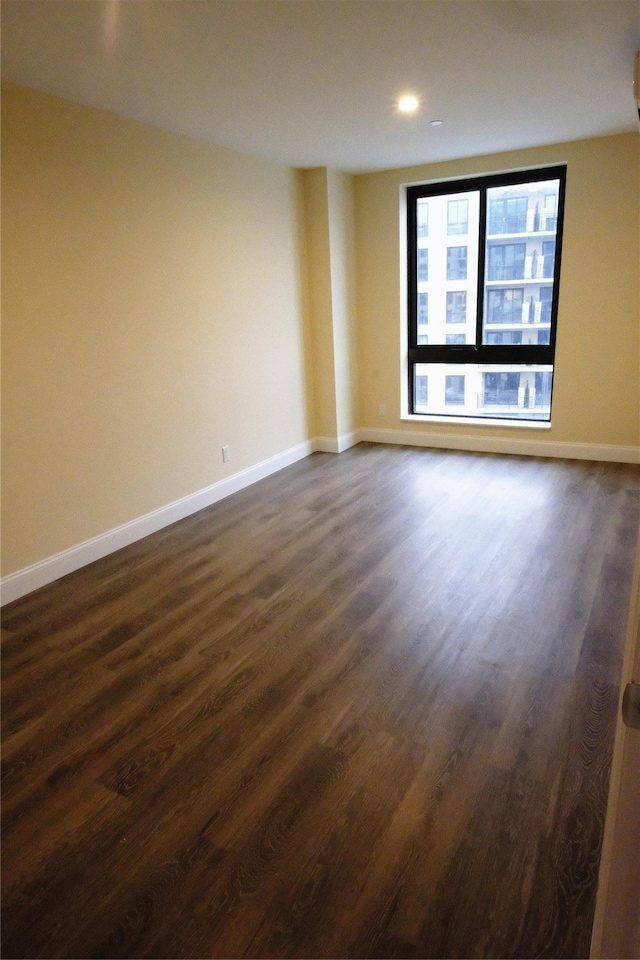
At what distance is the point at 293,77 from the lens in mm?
2916

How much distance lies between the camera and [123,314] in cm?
358

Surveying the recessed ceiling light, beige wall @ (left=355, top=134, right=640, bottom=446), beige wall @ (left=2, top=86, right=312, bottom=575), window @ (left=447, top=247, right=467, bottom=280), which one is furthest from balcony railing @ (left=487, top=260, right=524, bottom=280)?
the recessed ceiling light

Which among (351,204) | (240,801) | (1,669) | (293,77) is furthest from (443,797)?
(351,204)

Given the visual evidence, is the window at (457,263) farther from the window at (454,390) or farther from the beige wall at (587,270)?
the window at (454,390)

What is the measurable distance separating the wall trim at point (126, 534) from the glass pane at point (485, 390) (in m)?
1.67

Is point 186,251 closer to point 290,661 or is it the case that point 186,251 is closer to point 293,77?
point 293,77

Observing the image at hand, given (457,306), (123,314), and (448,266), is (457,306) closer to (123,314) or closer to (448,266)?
(448,266)

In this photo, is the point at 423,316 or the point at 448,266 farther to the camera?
the point at 423,316

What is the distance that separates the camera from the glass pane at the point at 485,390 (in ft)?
17.4

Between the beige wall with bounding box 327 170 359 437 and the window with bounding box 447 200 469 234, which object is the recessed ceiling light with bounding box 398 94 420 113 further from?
the window with bounding box 447 200 469 234

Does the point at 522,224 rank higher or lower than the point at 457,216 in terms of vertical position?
lower

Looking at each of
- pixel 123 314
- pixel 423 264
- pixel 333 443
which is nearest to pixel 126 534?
pixel 123 314

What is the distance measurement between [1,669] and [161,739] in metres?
0.95

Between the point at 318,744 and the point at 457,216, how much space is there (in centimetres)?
493
